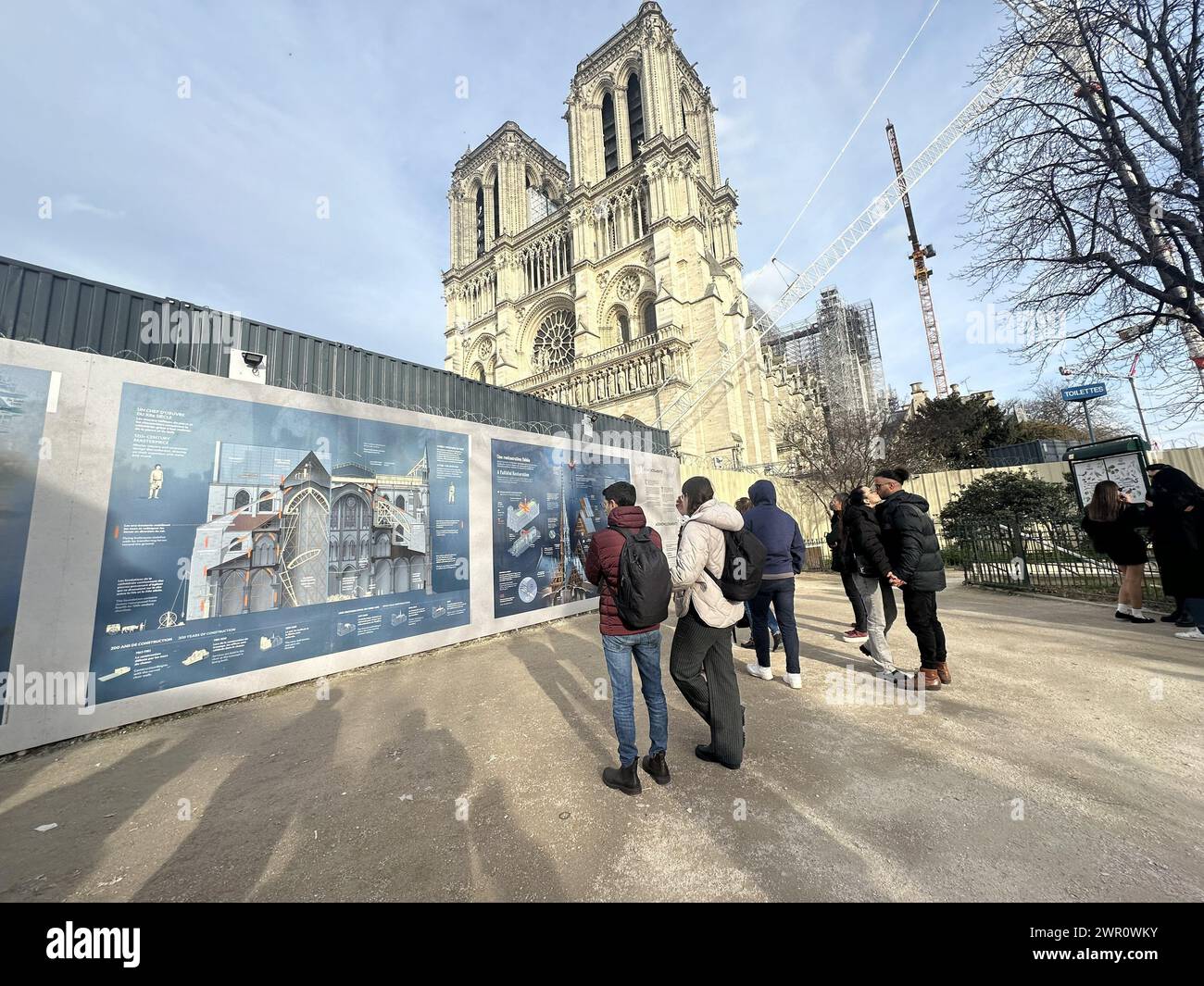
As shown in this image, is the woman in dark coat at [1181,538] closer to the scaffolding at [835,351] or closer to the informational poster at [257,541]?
the informational poster at [257,541]

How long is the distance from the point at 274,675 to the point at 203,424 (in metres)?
2.76

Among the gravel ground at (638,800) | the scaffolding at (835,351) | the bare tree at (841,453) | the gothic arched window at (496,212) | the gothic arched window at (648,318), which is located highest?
the gothic arched window at (496,212)

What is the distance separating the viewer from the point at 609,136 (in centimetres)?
3328

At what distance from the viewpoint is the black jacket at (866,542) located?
14.2 ft

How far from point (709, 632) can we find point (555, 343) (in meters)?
32.4

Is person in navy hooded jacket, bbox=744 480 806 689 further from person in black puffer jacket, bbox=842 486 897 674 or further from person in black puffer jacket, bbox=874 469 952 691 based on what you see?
person in black puffer jacket, bbox=874 469 952 691

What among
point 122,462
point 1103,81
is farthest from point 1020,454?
point 122,462

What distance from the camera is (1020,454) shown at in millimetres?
22797

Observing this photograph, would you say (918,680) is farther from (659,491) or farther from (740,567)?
(659,491)

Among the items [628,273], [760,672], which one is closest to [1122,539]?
[760,672]

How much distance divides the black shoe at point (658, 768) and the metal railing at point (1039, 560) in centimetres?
908

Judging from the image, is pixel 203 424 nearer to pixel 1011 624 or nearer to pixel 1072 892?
pixel 1072 892

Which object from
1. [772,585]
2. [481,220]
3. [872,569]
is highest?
[481,220]

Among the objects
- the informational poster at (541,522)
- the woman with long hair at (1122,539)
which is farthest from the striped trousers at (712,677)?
the woman with long hair at (1122,539)
